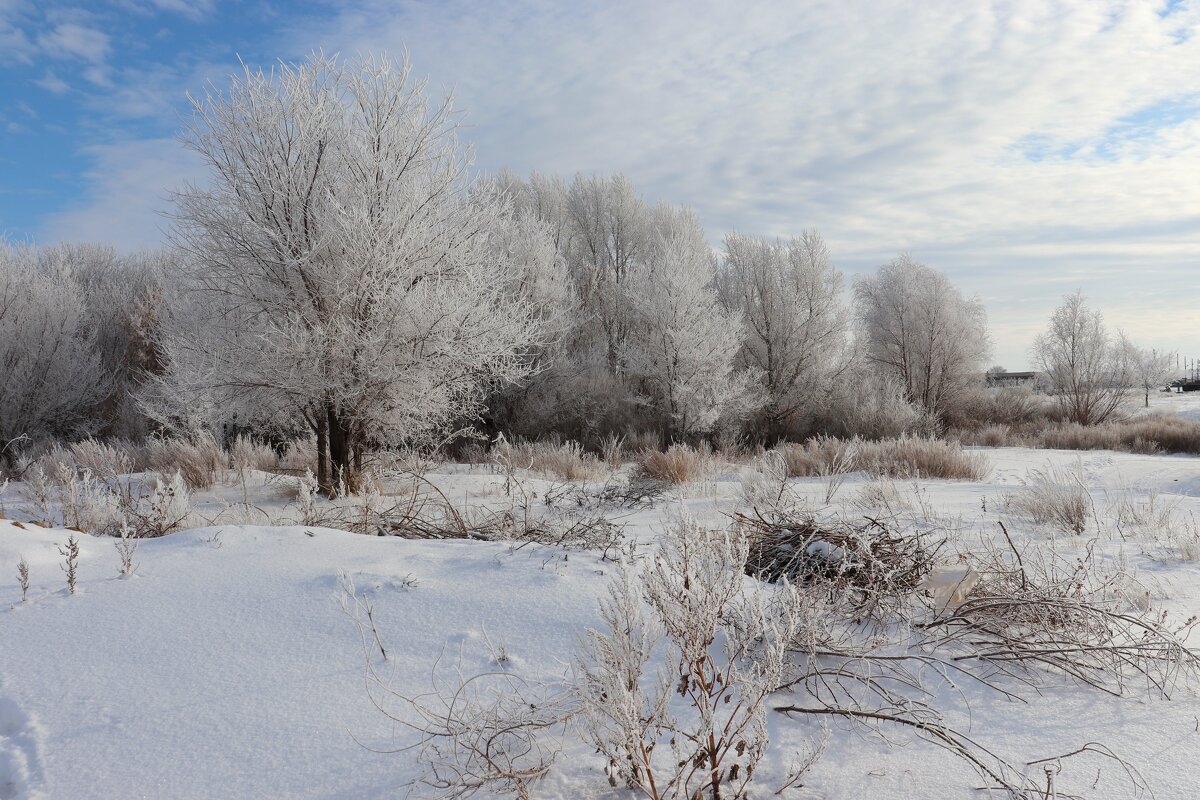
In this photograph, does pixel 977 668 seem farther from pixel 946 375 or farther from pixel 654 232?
pixel 946 375

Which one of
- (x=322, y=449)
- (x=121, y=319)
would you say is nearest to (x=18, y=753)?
(x=322, y=449)

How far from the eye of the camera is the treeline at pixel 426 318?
8.40m

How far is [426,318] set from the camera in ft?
28.1

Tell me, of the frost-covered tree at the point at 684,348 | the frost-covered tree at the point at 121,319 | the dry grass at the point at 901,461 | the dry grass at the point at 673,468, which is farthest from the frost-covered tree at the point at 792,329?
the frost-covered tree at the point at 121,319

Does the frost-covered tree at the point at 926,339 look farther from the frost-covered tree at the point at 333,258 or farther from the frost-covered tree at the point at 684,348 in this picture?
the frost-covered tree at the point at 333,258

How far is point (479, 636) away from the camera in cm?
263

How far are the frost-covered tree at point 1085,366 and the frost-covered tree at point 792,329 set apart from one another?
31.8ft

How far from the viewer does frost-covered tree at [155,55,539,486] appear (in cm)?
828

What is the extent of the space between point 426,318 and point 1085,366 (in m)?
25.2

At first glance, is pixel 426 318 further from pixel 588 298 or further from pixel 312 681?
pixel 588 298

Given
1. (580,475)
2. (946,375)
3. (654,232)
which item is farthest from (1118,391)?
(580,475)

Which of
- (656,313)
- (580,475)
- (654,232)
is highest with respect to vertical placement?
(654,232)

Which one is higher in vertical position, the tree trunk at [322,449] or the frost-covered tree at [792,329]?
the frost-covered tree at [792,329]

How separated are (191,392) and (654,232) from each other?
17.2m
